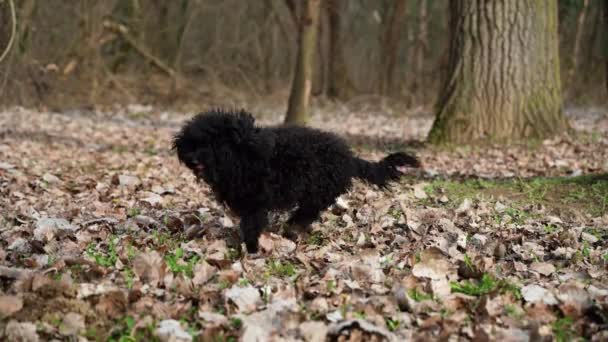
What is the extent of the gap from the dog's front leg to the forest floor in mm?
93

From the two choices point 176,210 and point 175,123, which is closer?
point 176,210

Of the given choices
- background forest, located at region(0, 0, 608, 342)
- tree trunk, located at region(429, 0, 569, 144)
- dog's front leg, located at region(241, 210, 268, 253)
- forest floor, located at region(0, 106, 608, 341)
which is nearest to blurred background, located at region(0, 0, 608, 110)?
background forest, located at region(0, 0, 608, 342)

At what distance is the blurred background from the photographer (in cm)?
1748

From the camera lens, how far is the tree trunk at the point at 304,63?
1177 cm

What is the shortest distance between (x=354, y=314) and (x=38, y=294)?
1.75 meters

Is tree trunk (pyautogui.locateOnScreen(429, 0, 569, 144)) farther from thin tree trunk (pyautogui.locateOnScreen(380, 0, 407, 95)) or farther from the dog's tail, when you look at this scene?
thin tree trunk (pyautogui.locateOnScreen(380, 0, 407, 95))

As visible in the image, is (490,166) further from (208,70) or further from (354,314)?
(208,70)

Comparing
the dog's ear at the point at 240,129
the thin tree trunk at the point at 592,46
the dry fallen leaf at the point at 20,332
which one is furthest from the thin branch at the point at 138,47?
the dry fallen leaf at the point at 20,332

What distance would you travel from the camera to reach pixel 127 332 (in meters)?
3.41

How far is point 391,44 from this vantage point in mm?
23109

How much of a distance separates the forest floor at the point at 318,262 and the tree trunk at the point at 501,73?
1.74 metres

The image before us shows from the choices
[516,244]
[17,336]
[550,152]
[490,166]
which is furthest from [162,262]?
[550,152]

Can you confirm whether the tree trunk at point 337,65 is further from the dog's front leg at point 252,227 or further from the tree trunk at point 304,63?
the dog's front leg at point 252,227

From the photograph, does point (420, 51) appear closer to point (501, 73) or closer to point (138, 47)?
point (138, 47)
